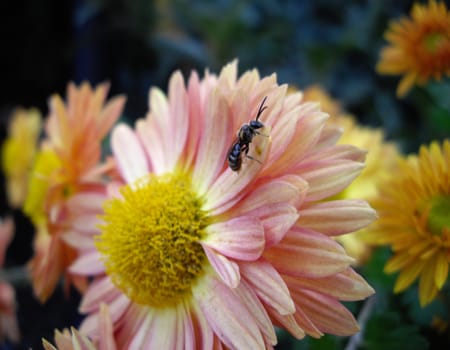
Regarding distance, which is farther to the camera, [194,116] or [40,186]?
[40,186]

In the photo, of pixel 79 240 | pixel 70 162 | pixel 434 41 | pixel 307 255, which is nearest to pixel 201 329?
pixel 307 255

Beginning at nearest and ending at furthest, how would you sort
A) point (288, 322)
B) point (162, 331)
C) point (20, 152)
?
point (288, 322) → point (162, 331) → point (20, 152)

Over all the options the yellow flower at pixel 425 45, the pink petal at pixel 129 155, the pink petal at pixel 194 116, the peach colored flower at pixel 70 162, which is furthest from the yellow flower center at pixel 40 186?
the yellow flower at pixel 425 45

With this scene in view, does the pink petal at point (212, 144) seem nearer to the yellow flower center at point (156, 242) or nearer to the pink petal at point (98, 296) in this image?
the yellow flower center at point (156, 242)

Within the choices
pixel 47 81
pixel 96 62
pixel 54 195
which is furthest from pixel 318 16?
pixel 54 195

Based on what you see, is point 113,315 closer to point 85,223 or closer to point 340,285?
point 85,223

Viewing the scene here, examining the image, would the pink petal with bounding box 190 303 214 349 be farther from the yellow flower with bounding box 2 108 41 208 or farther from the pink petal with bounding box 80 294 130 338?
the yellow flower with bounding box 2 108 41 208

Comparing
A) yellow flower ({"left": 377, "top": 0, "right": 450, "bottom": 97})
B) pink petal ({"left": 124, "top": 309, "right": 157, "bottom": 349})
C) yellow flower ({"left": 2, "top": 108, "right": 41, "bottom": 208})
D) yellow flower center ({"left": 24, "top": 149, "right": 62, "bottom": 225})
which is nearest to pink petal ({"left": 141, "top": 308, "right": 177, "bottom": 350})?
pink petal ({"left": 124, "top": 309, "right": 157, "bottom": 349})
